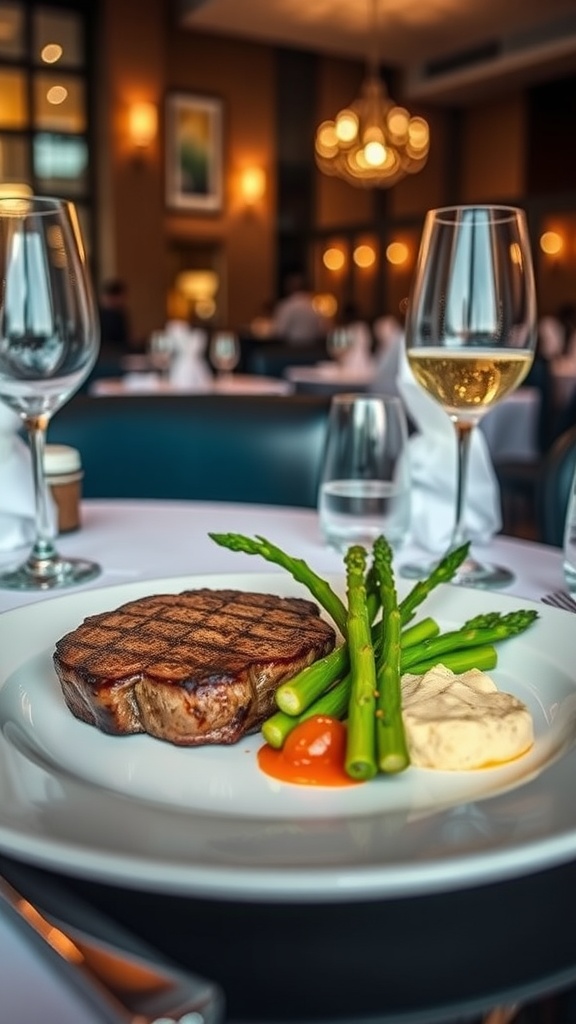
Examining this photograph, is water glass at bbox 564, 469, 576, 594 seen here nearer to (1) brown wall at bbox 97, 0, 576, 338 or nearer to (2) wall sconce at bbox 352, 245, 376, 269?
(1) brown wall at bbox 97, 0, 576, 338

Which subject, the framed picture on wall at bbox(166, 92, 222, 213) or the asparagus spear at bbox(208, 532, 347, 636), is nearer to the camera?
the asparagus spear at bbox(208, 532, 347, 636)

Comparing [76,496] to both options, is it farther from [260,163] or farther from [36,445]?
[260,163]

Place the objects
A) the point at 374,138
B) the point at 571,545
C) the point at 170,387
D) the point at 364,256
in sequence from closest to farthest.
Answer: the point at 571,545
the point at 170,387
the point at 374,138
the point at 364,256

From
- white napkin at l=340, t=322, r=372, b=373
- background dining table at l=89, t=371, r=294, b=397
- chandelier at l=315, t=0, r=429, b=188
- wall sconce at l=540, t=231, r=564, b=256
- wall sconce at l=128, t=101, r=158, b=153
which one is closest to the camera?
background dining table at l=89, t=371, r=294, b=397

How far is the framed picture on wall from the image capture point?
11.2 meters

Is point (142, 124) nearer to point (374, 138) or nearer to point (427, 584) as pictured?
point (374, 138)

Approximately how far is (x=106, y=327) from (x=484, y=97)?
6.48 meters

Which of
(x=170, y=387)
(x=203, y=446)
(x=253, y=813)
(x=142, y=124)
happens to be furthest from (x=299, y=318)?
(x=253, y=813)

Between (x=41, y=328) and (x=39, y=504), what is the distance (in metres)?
0.19

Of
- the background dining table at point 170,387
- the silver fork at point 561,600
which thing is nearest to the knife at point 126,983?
the silver fork at point 561,600

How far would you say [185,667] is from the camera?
23.8 inches

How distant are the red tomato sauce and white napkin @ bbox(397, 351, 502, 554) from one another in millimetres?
623

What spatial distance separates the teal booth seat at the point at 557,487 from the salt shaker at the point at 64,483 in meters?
0.75

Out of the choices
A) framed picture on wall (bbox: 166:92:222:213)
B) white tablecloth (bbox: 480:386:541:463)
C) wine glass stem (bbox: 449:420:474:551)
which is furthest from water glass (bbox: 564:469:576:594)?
framed picture on wall (bbox: 166:92:222:213)
